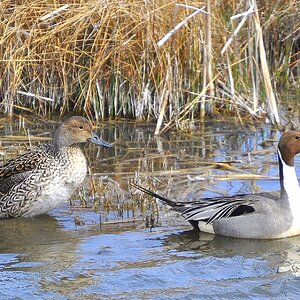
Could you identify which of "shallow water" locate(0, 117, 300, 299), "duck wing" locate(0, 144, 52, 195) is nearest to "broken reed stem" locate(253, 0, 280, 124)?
"shallow water" locate(0, 117, 300, 299)

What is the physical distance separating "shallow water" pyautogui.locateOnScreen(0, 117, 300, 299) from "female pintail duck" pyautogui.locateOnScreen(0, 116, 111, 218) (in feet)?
0.44

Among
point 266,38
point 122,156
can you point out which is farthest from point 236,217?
point 266,38

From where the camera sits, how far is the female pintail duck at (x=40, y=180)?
6836 millimetres

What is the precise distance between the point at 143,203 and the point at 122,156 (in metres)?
1.61

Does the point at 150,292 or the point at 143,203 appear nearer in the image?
the point at 150,292

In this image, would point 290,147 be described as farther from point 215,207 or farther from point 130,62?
point 130,62

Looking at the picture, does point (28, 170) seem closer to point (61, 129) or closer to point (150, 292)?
point (61, 129)

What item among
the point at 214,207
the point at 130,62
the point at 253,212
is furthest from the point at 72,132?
the point at 130,62

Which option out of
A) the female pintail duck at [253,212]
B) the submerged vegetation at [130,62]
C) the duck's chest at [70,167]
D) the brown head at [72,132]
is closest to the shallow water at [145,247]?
the female pintail duck at [253,212]

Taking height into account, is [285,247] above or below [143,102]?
below

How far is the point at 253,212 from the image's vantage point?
650 centimetres

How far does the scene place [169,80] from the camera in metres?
9.04

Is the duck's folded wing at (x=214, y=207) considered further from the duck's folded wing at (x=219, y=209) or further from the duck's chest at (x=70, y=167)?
the duck's chest at (x=70, y=167)

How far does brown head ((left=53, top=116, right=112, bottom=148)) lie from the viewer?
23.5 ft
